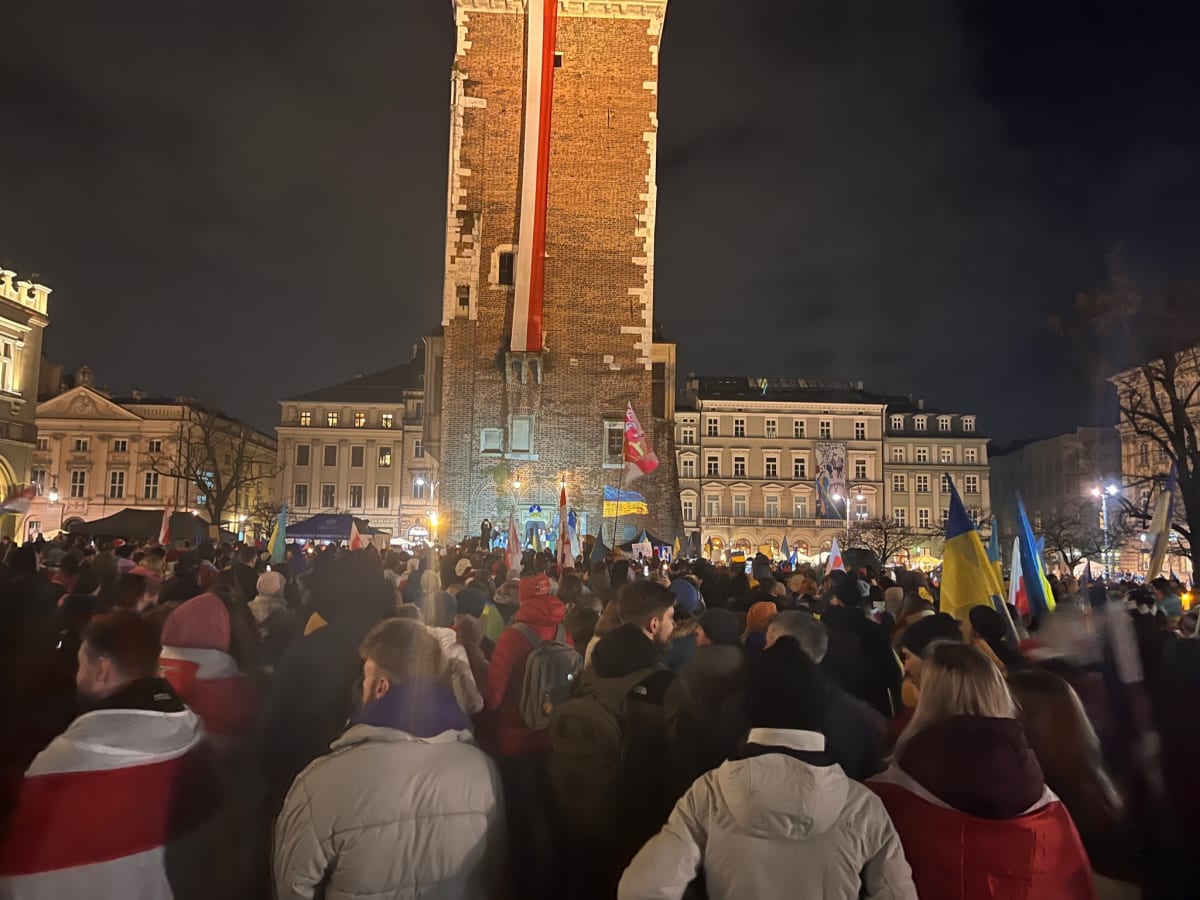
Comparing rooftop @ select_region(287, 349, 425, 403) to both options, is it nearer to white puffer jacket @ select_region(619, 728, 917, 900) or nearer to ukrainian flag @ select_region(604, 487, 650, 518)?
ukrainian flag @ select_region(604, 487, 650, 518)

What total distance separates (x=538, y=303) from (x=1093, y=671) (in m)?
28.2

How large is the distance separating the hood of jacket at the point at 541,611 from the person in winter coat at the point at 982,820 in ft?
10.3

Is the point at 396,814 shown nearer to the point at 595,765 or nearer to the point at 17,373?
the point at 595,765

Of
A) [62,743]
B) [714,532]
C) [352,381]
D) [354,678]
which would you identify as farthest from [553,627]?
[352,381]

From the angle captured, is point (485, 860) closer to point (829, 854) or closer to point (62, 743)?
point (829, 854)

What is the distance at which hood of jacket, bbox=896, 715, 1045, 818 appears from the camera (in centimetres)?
302

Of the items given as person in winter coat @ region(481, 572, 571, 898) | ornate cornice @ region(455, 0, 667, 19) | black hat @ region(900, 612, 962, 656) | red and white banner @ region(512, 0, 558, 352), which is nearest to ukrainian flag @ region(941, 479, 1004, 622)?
black hat @ region(900, 612, 962, 656)

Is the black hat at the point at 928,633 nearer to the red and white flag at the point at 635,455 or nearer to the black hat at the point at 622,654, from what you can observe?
the black hat at the point at 622,654

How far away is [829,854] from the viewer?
2.90 metres

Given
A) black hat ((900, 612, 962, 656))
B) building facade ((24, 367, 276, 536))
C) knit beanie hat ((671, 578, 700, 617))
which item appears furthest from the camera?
building facade ((24, 367, 276, 536))

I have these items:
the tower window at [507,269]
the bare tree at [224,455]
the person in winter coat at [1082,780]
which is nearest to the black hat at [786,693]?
the person in winter coat at [1082,780]

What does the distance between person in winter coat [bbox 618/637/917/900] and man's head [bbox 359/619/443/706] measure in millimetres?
1027

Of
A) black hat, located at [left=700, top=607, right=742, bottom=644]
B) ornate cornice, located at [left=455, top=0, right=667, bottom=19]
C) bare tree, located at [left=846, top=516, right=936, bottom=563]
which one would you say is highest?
ornate cornice, located at [left=455, top=0, right=667, bottom=19]

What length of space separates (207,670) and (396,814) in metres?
2.56
